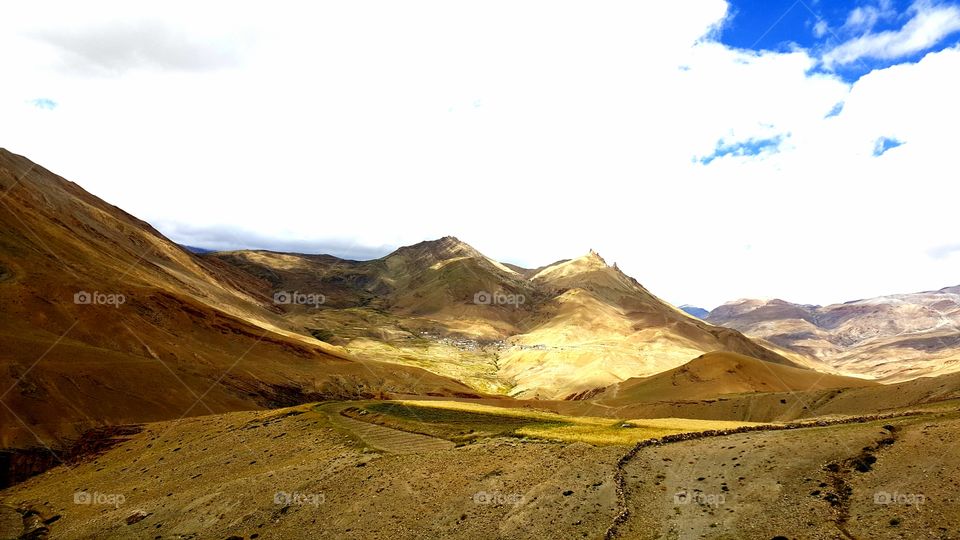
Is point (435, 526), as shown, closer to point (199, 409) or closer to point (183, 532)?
point (183, 532)

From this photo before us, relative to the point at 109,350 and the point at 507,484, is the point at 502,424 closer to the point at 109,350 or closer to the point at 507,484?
the point at 507,484

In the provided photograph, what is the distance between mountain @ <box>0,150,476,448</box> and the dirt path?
2915cm

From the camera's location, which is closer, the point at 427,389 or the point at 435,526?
the point at 435,526

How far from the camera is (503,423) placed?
50.8m

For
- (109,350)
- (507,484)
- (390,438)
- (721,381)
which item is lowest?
(721,381)

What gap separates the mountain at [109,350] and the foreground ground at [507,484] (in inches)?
452

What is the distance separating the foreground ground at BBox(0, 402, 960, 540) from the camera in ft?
83.9

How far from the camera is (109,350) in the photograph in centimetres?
7412

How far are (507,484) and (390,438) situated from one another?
16.5 meters

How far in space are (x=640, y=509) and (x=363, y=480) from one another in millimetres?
18421

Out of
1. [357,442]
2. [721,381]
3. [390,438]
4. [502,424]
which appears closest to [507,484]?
[390,438]

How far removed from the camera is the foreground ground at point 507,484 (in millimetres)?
25562

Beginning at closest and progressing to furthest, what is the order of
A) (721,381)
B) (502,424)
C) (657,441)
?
(657,441) < (502,424) < (721,381)

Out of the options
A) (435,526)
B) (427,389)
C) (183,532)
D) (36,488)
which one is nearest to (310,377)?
(427,389)
